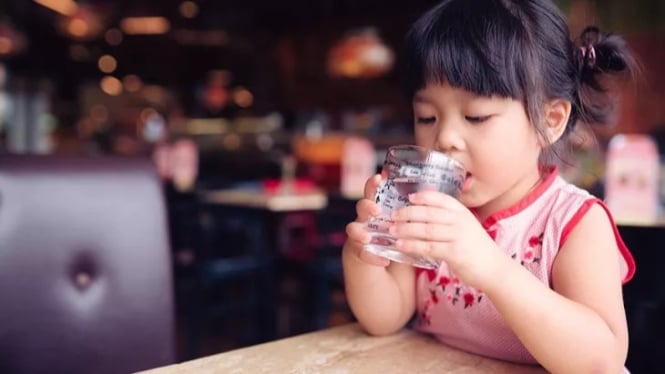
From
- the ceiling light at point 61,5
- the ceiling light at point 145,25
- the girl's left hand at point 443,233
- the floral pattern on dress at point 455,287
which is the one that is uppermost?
the ceiling light at point 145,25

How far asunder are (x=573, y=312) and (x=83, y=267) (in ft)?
2.76

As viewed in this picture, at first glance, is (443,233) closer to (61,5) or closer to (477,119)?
A: (477,119)

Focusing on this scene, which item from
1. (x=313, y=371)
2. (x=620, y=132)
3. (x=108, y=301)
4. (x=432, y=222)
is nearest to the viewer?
(x=432, y=222)

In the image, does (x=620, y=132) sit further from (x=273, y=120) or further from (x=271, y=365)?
(x=271, y=365)

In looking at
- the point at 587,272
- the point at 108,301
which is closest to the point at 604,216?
the point at 587,272

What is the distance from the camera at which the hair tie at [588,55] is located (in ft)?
3.15

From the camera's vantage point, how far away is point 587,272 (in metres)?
0.79

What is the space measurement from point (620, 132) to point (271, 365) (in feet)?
23.3

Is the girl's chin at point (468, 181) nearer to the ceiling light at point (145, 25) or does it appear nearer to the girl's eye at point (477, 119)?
the girl's eye at point (477, 119)

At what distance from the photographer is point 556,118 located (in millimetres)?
917

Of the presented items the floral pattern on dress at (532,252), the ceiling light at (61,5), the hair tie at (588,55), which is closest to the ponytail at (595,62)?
the hair tie at (588,55)

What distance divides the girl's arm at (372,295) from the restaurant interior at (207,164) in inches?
17.0

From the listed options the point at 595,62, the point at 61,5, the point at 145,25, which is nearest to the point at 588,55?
the point at 595,62

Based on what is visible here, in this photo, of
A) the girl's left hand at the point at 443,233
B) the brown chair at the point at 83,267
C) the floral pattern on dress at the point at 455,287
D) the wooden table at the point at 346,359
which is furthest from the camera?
the brown chair at the point at 83,267
